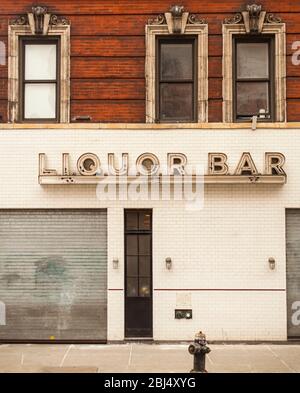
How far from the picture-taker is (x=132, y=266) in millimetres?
13844

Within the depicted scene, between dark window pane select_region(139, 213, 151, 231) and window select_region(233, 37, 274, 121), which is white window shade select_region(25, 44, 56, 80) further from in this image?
window select_region(233, 37, 274, 121)

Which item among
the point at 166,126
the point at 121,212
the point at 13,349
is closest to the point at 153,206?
the point at 121,212

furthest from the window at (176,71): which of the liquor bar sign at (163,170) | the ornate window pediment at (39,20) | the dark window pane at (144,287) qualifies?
the dark window pane at (144,287)

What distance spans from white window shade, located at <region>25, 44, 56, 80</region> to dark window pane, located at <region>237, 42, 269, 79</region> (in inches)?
169

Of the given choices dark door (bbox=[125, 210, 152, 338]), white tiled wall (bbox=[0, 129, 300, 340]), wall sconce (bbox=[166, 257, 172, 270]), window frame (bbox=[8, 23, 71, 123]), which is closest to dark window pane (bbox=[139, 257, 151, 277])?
dark door (bbox=[125, 210, 152, 338])

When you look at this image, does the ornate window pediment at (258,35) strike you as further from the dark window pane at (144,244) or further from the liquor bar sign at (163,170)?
the dark window pane at (144,244)

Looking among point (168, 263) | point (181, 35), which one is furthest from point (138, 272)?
point (181, 35)

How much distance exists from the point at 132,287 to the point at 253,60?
19.3ft

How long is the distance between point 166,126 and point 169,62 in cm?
156

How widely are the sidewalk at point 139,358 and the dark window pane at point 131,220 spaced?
2604 millimetres

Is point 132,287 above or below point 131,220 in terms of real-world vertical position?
below

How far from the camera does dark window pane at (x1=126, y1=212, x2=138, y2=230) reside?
45.6ft

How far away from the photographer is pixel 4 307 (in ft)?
44.9

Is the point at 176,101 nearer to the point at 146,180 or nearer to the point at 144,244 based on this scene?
the point at 146,180
